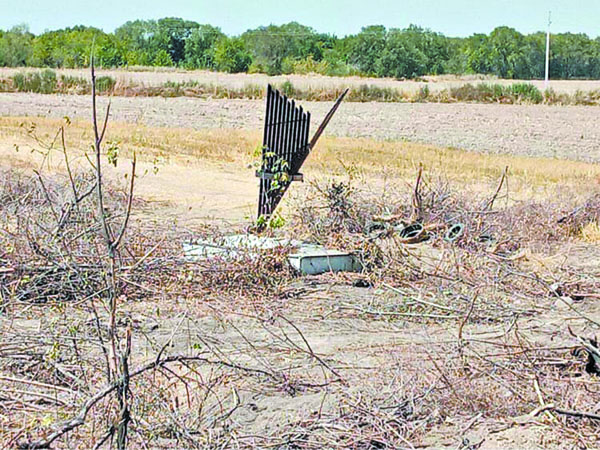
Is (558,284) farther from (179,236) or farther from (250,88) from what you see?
(250,88)

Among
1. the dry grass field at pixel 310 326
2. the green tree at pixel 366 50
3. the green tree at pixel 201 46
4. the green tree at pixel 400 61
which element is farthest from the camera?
the green tree at pixel 201 46

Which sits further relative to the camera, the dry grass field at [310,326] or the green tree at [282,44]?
the green tree at [282,44]

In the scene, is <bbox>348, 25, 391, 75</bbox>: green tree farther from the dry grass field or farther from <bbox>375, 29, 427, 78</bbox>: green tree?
the dry grass field

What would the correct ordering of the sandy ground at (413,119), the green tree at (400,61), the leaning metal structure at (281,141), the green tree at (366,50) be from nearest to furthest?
the leaning metal structure at (281,141) → the sandy ground at (413,119) → the green tree at (400,61) → the green tree at (366,50)

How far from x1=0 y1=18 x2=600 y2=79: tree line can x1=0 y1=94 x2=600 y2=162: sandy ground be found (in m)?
26.2

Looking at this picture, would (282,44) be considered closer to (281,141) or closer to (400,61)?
(400,61)

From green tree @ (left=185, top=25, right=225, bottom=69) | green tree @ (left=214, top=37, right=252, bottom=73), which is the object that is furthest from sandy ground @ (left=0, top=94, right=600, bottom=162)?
green tree @ (left=185, top=25, right=225, bottom=69)

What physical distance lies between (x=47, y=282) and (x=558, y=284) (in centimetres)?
455

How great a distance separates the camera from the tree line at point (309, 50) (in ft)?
222

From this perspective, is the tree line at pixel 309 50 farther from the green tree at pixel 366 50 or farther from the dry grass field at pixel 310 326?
the dry grass field at pixel 310 326

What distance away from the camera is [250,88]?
140 ft

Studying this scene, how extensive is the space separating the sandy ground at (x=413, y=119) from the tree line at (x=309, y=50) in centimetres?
2615

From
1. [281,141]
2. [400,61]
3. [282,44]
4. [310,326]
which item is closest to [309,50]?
[282,44]

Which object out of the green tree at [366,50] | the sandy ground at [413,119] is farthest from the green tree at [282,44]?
the sandy ground at [413,119]
